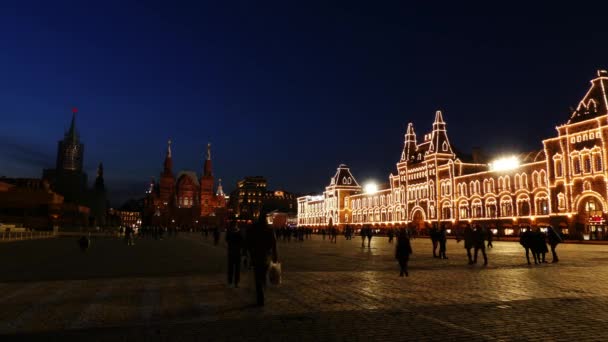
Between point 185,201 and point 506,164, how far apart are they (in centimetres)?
12099


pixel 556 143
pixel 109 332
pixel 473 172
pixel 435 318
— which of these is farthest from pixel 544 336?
pixel 473 172

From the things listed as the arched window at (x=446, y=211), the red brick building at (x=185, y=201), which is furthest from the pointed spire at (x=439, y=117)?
the red brick building at (x=185, y=201)

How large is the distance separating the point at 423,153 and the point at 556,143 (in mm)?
35944

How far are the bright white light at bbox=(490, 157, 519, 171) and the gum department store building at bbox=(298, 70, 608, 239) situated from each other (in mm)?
149

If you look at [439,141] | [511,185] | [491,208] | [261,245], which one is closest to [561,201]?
[511,185]

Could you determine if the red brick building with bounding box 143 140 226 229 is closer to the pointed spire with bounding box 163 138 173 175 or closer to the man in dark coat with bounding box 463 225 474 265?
the pointed spire with bounding box 163 138 173 175

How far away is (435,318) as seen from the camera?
813 centimetres

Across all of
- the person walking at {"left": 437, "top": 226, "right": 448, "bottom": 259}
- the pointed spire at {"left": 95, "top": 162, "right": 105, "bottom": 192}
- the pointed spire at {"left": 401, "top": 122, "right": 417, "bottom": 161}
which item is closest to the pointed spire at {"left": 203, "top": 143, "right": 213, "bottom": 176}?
the pointed spire at {"left": 95, "top": 162, "right": 105, "bottom": 192}

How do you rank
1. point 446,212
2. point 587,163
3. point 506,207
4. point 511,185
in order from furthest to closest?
point 446,212
point 506,207
point 511,185
point 587,163

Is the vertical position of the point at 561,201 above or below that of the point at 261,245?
Result: above

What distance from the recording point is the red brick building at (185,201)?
527ft

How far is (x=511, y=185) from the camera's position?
222 ft

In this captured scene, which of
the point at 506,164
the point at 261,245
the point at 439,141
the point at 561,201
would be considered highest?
the point at 439,141

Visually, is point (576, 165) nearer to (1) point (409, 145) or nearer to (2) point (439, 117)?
(2) point (439, 117)
